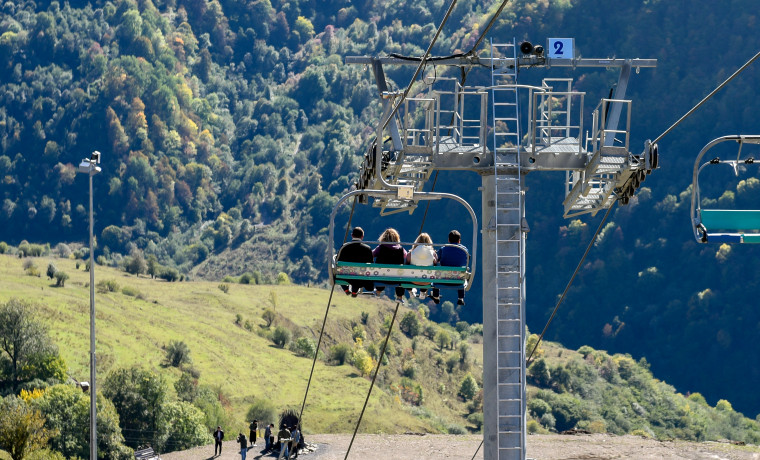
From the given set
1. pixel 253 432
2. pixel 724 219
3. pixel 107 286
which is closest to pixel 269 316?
pixel 107 286

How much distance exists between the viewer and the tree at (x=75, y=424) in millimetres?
68188

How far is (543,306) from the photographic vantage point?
19325 centimetres

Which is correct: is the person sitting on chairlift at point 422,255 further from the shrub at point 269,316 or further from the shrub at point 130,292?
the shrub at point 269,316

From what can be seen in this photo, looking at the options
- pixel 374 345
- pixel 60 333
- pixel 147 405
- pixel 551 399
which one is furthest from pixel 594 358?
pixel 147 405

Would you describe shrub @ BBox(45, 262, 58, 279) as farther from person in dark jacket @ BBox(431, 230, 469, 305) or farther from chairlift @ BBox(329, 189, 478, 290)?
person in dark jacket @ BBox(431, 230, 469, 305)

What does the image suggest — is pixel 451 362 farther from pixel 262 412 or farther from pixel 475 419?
pixel 262 412

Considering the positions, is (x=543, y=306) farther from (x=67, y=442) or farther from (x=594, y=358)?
(x=67, y=442)

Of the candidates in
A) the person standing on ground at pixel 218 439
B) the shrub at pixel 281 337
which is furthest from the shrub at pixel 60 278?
the person standing on ground at pixel 218 439

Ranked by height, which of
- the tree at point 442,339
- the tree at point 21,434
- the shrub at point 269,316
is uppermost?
the shrub at point 269,316

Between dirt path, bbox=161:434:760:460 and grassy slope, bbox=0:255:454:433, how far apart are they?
1194 inches

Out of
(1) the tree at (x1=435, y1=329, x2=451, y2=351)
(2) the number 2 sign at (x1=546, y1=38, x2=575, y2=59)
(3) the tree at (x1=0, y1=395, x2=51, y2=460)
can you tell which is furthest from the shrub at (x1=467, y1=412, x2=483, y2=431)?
(2) the number 2 sign at (x1=546, y1=38, x2=575, y2=59)

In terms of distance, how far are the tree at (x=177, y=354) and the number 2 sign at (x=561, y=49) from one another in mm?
79077

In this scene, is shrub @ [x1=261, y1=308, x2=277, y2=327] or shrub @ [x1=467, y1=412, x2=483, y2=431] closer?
shrub @ [x1=467, y1=412, x2=483, y2=431]

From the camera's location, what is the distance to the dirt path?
56.9 metres
